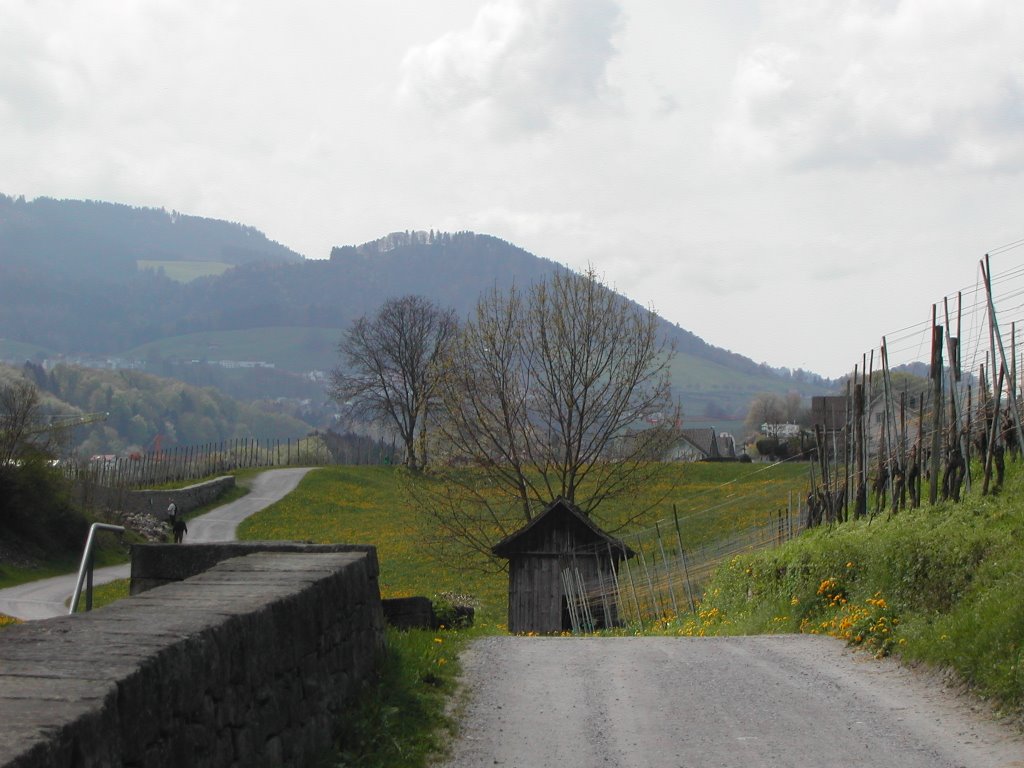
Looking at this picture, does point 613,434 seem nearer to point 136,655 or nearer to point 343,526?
point 343,526

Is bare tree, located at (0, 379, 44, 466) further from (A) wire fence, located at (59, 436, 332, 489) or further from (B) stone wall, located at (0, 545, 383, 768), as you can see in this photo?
(B) stone wall, located at (0, 545, 383, 768)

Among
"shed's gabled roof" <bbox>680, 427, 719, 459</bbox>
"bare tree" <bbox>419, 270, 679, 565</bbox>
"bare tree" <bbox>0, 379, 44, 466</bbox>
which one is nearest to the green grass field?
"bare tree" <bbox>419, 270, 679, 565</bbox>

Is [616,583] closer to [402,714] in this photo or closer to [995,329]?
[995,329]

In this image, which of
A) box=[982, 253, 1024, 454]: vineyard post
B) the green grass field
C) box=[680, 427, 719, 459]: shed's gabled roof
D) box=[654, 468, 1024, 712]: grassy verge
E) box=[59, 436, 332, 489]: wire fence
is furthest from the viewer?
box=[680, 427, 719, 459]: shed's gabled roof

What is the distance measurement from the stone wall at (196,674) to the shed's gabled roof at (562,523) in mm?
18802

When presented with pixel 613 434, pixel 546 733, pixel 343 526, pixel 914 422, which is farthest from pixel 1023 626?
pixel 343 526


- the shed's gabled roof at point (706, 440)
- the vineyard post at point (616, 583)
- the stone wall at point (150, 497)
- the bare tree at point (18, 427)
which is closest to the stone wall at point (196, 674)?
the vineyard post at point (616, 583)

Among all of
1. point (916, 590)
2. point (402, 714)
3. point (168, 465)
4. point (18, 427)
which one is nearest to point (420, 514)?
point (18, 427)

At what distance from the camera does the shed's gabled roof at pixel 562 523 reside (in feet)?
88.0

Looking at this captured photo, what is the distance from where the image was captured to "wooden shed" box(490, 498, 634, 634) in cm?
2694

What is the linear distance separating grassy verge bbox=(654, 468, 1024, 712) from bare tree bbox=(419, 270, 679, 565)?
15.4 m

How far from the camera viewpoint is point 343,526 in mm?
54719

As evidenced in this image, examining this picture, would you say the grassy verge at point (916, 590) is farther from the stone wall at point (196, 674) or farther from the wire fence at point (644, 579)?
the stone wall at point (196, 674)

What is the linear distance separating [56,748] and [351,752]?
12.3ft
